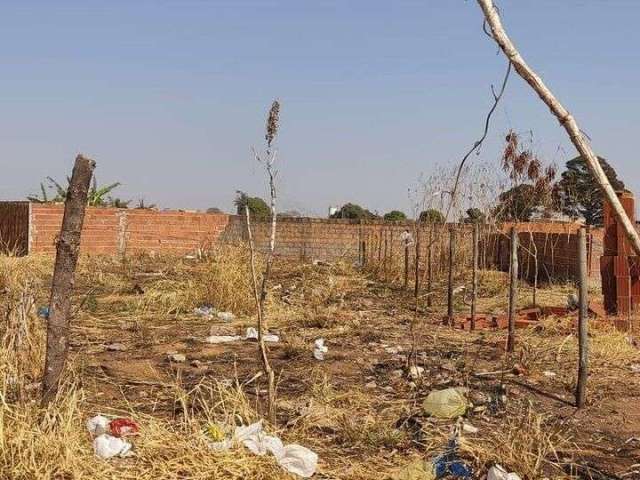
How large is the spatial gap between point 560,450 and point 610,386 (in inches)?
71.2

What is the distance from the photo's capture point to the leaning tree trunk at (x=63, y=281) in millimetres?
3541

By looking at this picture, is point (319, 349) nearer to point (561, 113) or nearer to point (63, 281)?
point (63, 281)

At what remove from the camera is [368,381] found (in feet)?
16.8

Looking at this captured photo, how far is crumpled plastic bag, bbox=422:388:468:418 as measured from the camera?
4172mm

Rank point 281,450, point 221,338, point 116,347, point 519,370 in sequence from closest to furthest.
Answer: point 281,450 < point 519,370 < point 116,347 < point 221,338

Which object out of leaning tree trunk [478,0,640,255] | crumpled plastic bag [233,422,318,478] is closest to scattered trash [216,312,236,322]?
crumpled plastic bag [233,422,318,478]

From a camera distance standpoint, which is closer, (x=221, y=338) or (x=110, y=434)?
(x=110, y=434)

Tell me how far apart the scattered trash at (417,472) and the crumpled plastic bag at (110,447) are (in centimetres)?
123

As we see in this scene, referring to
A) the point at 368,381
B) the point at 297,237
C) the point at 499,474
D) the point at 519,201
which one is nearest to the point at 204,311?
the point at 368,381

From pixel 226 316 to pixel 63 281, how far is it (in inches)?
183

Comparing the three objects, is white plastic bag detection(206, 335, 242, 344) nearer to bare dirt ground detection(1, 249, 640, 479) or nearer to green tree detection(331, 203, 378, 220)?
bare dirt ground detection(1, 249, 640, 479)

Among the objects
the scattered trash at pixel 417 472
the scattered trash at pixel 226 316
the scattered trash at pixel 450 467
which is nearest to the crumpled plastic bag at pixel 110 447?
the scattered trash at pixel 417 472

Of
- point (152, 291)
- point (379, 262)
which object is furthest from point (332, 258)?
point (152, 291)

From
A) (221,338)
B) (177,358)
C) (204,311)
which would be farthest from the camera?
(204,311)
